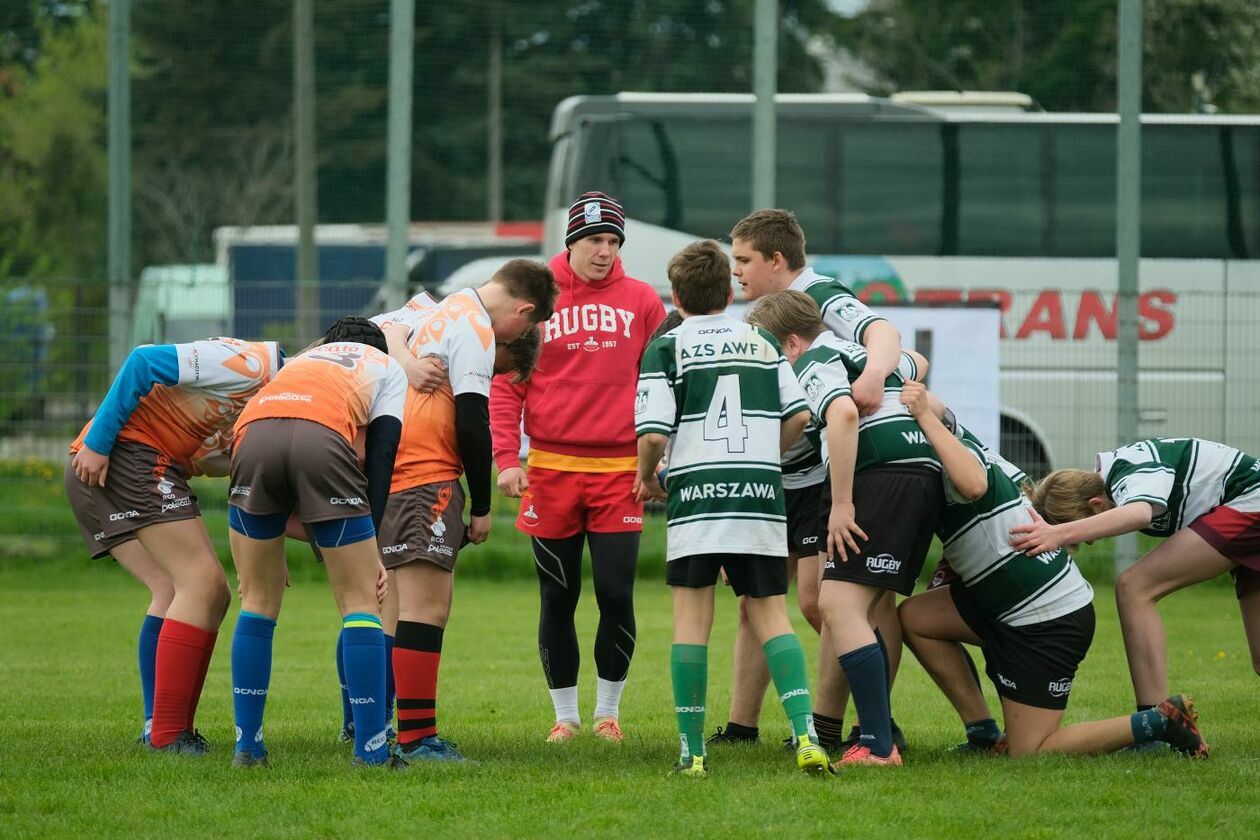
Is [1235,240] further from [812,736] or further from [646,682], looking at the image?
[812,736]

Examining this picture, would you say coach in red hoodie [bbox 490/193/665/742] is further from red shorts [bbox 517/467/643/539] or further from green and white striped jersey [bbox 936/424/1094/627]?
green and white striped jersey [bbox 936/424/1094/627]

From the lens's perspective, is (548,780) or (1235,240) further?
(1235,240)

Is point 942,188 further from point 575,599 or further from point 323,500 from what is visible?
point 323,500

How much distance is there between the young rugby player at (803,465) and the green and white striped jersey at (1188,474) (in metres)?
1.07

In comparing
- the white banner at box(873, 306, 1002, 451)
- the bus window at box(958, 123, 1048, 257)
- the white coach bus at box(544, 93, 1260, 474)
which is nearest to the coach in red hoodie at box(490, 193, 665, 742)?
the white banner at box(873, 306, 1002, 451)

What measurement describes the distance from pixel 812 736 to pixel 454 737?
1.76 metres

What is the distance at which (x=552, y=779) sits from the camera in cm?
518

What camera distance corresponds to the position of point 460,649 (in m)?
9.36

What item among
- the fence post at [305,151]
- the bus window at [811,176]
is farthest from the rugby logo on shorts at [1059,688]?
the fence post at [305,151]

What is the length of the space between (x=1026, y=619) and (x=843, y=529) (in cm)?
88

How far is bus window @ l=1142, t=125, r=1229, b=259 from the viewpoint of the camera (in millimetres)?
16281

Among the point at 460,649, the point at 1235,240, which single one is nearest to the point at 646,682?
the point at 460,649

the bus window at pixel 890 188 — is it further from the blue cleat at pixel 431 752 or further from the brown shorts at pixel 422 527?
the blue cleat at pixel 431 752

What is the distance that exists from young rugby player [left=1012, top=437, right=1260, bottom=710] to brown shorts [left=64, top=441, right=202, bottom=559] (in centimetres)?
343
